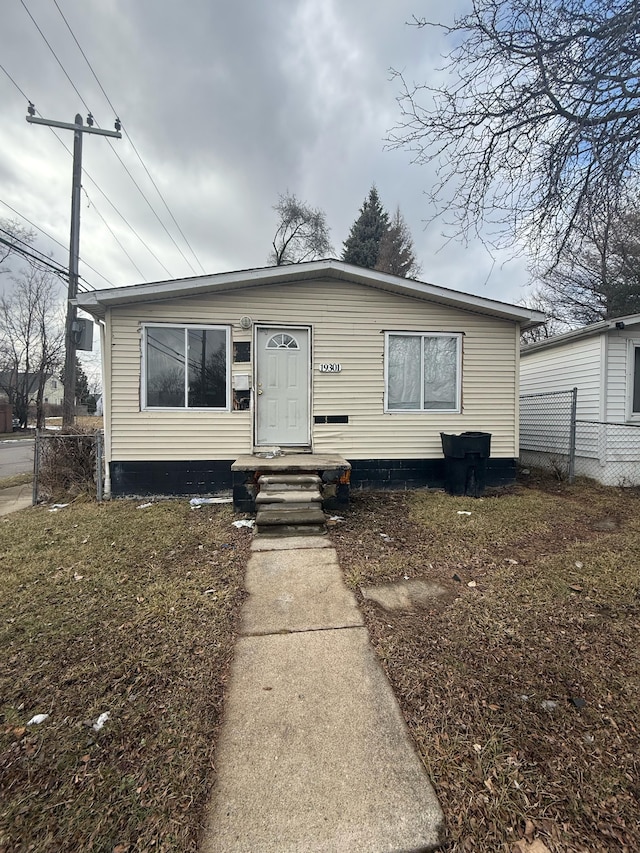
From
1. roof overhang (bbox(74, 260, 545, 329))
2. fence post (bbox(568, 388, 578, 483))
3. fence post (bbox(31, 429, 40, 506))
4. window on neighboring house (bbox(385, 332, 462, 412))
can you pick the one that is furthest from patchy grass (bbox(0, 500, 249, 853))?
fence post (bbox(568, 388, 578, 483))

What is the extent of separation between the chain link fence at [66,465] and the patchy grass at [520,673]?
452cm

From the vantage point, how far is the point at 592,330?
732 cm

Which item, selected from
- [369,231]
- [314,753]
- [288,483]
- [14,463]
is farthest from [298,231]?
[314,753]

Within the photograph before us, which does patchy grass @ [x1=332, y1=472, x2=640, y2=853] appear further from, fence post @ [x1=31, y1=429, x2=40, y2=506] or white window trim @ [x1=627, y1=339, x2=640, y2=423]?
fence post @ [x1=31, y1=429, x2=40, y2=506]

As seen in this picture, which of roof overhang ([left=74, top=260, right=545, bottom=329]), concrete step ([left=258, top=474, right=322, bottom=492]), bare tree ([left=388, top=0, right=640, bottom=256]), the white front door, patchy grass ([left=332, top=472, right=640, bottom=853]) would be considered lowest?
patchy grass ([left=332, top=472, right=640, bottom=853])

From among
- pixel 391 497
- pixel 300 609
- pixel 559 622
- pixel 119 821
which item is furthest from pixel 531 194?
pixel 119 821

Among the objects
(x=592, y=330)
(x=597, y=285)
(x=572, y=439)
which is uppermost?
(x=597, y=285)

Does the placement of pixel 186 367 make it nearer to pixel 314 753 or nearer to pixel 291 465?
pixel 291 465

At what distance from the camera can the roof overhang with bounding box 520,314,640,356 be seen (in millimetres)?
6898

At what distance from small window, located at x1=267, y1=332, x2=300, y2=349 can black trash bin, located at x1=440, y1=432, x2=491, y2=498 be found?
2869 millimetres

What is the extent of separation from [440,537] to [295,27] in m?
8.94

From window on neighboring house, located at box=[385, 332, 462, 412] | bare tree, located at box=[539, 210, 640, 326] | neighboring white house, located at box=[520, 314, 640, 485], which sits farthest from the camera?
bare tree, located at box=[539, 210, 640, 326]

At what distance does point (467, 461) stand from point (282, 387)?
3.14 meters

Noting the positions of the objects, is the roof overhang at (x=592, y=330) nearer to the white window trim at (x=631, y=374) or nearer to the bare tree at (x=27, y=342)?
the white window trim at (x=631, y=374)
